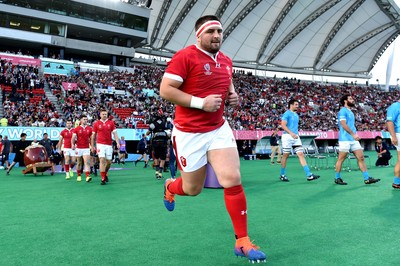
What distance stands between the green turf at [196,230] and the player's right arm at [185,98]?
142cm

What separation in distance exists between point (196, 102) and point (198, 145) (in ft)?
1.48

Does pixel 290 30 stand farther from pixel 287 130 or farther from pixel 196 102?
pixel 196 102

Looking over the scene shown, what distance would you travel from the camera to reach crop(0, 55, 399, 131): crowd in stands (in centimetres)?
2598

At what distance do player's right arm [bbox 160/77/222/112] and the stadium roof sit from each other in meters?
41.8

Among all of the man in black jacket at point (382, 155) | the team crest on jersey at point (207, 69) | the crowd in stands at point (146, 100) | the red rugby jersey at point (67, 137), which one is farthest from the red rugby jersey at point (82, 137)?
the man in black jacket at point (382, 155)

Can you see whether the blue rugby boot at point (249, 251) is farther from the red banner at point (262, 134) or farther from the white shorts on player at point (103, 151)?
the red banner at point (262, 134)

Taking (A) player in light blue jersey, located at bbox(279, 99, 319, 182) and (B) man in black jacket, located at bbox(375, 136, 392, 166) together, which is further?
(B) man in black jacket, located at bbox(375, 136, 392, 166)

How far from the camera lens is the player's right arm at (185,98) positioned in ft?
10.0

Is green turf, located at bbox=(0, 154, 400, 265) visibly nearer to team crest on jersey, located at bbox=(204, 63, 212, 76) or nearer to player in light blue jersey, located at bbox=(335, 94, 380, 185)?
player in light blue jersey, located at bbox=(335, 94, 380, 185)

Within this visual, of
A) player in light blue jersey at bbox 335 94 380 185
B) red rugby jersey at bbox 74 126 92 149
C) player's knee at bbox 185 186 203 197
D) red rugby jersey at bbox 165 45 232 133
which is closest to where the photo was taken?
red rugby jersey at bbox 165 45 232 133

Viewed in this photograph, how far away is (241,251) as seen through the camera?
2.94 metres

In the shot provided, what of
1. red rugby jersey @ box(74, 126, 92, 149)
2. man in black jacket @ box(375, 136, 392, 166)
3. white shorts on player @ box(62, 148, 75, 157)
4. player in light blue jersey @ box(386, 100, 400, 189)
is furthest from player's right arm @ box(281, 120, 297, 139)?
white shorts on player @ box(62, 148, 75, 157)

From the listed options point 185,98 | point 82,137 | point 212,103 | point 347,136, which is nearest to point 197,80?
point 185,98

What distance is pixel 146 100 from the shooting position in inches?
1329
